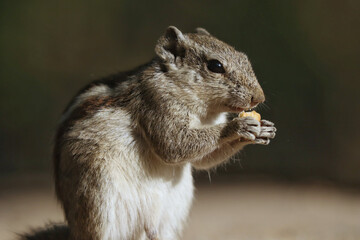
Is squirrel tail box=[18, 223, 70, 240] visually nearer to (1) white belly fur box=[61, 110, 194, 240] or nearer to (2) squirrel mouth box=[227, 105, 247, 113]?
(1) white belly fur box=[61, 110, 194, 240]

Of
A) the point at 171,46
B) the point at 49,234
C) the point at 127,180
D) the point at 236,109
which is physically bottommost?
the point at 49,234

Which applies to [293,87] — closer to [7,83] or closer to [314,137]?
[314,137]

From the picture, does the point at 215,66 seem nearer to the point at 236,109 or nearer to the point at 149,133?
the point at 236,109

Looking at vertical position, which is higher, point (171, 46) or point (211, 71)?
point (171, 46)

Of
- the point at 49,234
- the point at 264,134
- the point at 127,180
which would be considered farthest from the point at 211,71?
the point at 49,234

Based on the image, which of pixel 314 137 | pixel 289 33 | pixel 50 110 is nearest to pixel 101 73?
pixel 50 110

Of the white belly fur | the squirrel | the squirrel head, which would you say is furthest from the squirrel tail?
the squirrel head
